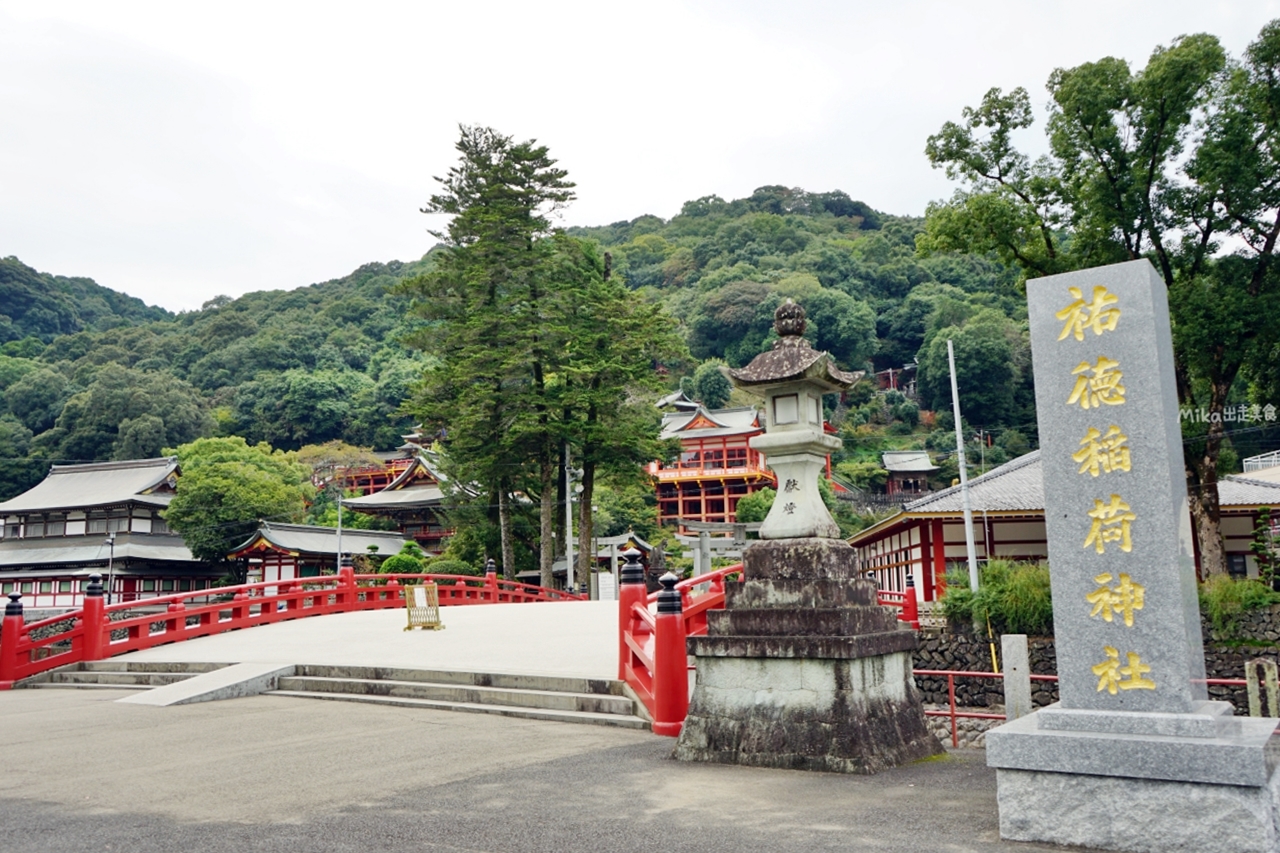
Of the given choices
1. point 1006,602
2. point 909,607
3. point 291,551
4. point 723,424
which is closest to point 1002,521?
point 1006,602

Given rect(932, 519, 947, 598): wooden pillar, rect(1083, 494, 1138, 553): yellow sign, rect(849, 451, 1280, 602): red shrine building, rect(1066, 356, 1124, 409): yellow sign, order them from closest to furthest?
rect(1083, 494, 1138, 553): yellow sign
rect(1066, 356, 1124, 409): yellow sign
rect(849, 451, 1280, 602): red shrine building
rect(932, 519, 947, 598): wooden pillar

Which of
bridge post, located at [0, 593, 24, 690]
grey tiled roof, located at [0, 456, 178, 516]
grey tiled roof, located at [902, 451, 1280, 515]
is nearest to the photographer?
bridge post, located at [0, 593, 24, 690]

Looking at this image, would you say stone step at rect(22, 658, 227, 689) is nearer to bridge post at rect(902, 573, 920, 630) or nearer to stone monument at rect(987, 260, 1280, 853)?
stone monument at rect(987, 260, 1280, 853)

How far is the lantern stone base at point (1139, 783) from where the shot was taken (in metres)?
4.10

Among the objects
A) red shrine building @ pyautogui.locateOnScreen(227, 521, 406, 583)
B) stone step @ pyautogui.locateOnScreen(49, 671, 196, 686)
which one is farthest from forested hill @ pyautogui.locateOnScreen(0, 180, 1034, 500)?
stone step @ pyautogui.locateOnScreen(49, 671, 196, 686)

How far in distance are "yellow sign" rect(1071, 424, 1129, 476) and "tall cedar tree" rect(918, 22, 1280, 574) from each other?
576 inches

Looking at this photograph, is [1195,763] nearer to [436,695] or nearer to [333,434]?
[436,695]

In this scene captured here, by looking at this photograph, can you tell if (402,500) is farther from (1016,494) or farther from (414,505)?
(1016,494)

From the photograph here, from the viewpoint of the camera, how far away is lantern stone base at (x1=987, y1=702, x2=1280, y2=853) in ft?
13.4

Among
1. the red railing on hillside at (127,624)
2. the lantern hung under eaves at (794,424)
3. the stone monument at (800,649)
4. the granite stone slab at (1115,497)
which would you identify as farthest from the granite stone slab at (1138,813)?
the red railing on hillside at (127,624)

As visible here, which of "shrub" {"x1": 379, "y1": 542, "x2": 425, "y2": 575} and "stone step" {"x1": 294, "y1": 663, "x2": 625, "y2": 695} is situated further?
"shrub" {"x1": 379, "y1": 542, "x2": 425, "y2": 575}

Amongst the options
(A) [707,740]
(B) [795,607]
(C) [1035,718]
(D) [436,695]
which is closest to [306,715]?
(D) [436,695]

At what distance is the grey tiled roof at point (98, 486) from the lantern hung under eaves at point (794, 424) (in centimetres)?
3984

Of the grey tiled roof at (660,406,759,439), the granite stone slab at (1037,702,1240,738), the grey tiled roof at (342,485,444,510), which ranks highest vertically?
the grey tiled roof at (660,406,759,439)
